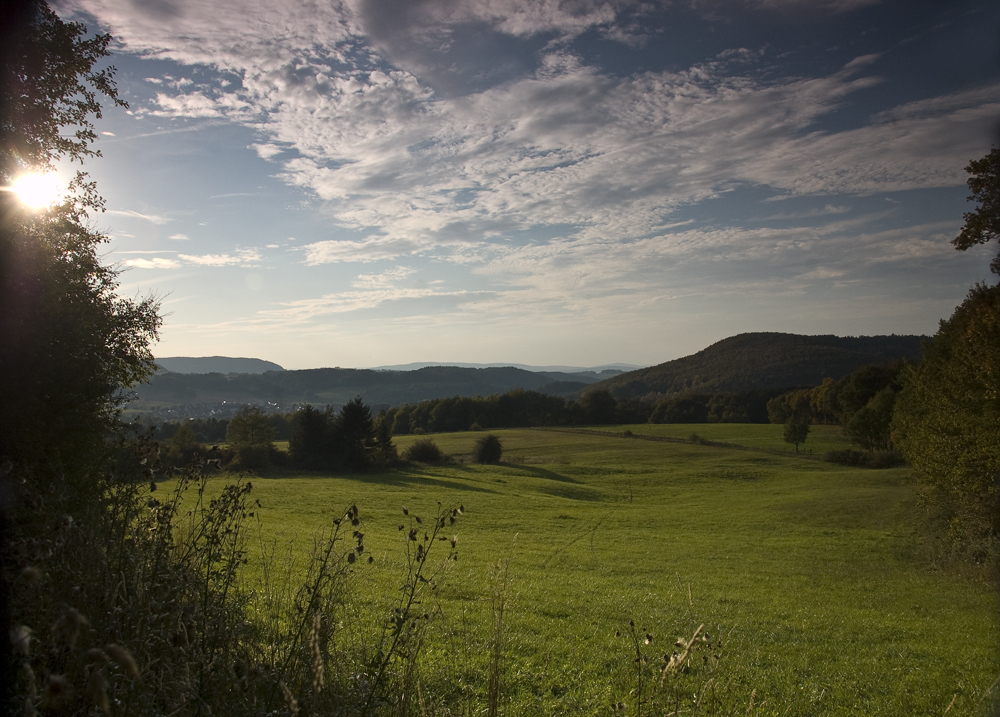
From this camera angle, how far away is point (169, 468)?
4.59 meters

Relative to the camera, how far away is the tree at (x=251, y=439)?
4594 cm

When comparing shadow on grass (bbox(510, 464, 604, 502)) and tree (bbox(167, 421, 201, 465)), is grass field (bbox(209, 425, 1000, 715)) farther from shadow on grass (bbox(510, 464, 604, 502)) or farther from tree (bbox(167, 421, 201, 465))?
tree (bbox(167, 421, 201, 465))

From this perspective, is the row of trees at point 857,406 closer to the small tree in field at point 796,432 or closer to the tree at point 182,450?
the small tree in field at point 796,432

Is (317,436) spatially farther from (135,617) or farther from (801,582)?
(135,617)

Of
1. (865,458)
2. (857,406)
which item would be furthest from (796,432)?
(865,458)

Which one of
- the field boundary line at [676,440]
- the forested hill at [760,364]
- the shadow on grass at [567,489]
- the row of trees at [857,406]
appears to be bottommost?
the shadow on grass at [567,489]

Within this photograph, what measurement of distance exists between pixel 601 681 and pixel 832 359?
11745 cm

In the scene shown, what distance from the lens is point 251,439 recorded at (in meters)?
49.7

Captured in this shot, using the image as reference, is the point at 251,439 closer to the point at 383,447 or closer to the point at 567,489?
the point at 383,447

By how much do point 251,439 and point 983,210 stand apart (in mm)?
51630

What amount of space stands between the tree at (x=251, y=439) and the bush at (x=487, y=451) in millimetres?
19685

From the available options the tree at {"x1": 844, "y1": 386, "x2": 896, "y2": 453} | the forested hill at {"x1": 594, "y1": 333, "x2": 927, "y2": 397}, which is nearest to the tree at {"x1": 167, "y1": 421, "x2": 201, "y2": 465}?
the tree at {"x1": 844, "y1": 386, "x2": 896, "y2": 453}

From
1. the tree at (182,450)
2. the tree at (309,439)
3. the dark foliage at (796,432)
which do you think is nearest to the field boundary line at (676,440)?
the dark foliage at (796,432)

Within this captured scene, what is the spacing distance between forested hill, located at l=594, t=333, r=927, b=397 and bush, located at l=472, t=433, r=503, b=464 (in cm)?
5361
